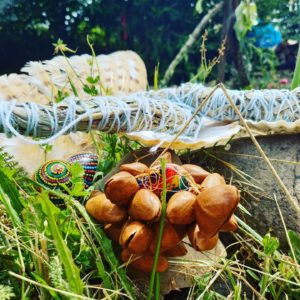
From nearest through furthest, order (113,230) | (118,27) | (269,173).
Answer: (113,230), (269,173), (118,27)

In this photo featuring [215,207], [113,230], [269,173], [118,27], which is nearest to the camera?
[215,207]

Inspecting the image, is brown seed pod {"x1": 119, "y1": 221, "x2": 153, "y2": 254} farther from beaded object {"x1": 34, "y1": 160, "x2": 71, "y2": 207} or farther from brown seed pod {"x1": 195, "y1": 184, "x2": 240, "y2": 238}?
beaded object {"x1": 34, "y1": 160, "x2": 71, "y2": 207}

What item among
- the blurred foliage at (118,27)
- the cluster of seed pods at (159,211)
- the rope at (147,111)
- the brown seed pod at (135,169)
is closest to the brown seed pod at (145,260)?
the cluster of seed pods at (159,211)

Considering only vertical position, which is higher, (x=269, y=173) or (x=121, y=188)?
(x=121, y=188)

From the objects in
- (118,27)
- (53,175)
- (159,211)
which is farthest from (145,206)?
(118,27)

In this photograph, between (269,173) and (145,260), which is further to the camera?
(269,173)

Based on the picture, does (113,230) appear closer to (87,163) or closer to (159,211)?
(159,211)

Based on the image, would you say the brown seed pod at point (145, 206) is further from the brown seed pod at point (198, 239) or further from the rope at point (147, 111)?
the rope at point (147, 111)

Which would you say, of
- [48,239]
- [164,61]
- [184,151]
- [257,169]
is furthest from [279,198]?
[164,61]
